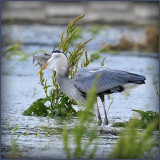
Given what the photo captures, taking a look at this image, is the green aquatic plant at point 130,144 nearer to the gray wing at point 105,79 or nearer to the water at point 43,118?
the water at point 43,118

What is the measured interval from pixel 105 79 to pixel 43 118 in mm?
1218

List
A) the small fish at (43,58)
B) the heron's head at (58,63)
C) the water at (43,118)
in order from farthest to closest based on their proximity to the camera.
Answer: the small fish at (43,58), the heron's head at (58,63), the water at (43,118)

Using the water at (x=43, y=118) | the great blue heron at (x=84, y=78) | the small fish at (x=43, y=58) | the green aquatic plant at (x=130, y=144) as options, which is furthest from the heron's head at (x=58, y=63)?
the green aquatic plant at (x=130, y=144)

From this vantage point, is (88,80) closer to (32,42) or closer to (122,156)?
(122,156)

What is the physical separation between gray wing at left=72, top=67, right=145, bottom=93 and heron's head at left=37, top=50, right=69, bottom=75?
0.25m

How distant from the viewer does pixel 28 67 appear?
50.0 feet

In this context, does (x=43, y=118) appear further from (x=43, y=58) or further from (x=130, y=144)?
(x=130, y=144)

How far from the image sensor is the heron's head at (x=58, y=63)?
24.9 feet

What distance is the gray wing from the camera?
7.62 meters

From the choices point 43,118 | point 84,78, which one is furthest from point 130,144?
point 43,118

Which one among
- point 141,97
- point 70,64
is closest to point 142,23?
point 141,97

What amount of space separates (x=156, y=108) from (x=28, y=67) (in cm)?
634

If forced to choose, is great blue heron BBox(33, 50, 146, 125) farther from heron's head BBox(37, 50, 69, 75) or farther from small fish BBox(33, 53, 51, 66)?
small fish BBox(33, 53, 51, 66)

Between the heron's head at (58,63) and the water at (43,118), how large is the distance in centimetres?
79
